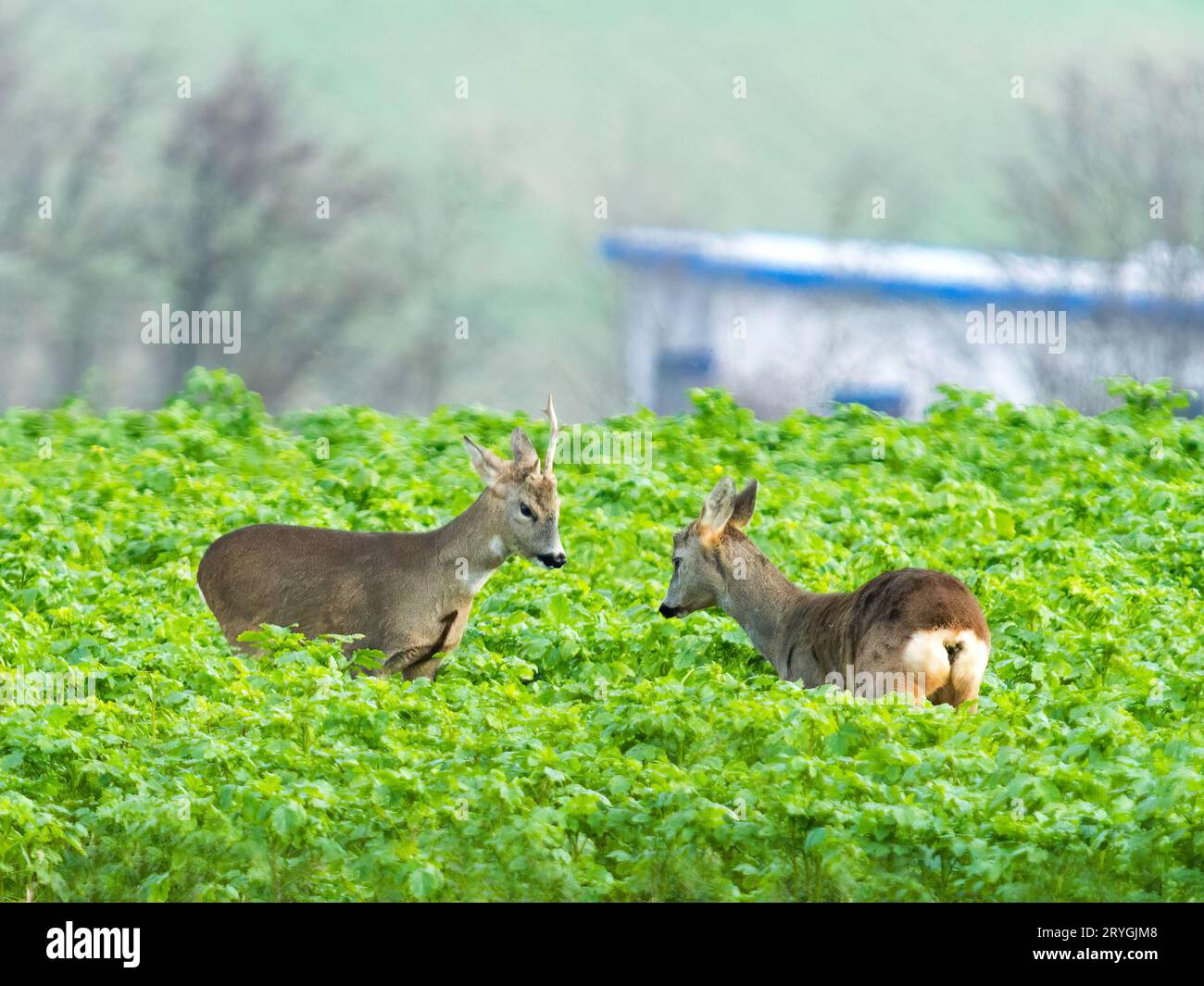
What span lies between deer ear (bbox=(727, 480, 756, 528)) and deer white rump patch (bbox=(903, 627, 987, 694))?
7.24 ft

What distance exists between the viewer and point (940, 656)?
1038 cm

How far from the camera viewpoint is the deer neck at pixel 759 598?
12078 mm

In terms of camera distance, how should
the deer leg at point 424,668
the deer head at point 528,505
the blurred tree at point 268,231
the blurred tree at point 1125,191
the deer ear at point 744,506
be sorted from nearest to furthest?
the deer leg at point 424,668 < the deer head at point 528,505 < the deer ear at point 744,506 < the blurred tree at point 1125,191 < the blurred tree at point 268,231

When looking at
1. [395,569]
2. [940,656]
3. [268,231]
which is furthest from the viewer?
[268,231]

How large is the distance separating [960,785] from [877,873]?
852 mm

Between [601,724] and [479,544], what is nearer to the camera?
[601,724]

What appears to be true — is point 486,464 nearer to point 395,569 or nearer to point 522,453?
point 522,453

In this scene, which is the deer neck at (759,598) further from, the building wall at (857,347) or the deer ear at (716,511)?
the building wall at (857,347)

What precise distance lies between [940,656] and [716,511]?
237 cm

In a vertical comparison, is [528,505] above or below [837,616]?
above

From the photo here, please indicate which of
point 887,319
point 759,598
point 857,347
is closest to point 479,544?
point 759,598

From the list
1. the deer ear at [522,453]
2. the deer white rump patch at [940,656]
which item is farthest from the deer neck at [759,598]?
the deer white rump patch at [940,656]

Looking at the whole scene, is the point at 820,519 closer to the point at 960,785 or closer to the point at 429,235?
the point at 960,785

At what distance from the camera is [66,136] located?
32.6 metres
